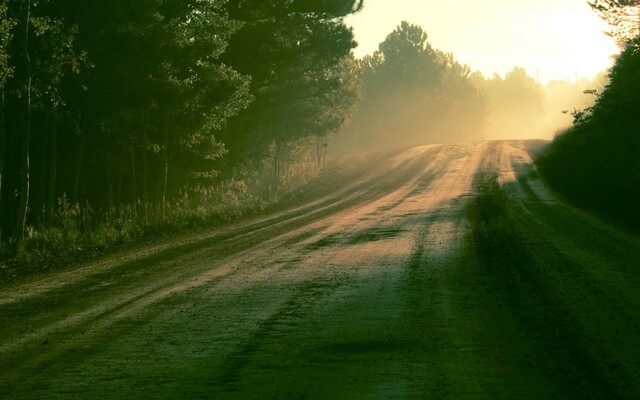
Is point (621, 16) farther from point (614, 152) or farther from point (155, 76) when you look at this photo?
point (155, 76)

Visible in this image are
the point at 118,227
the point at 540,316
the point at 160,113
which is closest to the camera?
the point at 540,316

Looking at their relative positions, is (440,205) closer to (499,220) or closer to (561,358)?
(499,220)

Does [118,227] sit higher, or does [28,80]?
[28,80]

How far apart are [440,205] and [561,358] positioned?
1661 cm

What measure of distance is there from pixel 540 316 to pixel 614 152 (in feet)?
60.7

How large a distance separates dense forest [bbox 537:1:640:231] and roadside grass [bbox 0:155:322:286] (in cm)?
994

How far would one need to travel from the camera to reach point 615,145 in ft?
81.0

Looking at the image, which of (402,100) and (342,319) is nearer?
(342,319)

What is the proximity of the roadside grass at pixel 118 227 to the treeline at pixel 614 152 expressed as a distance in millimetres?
9846

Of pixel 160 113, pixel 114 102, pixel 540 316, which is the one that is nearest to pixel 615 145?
pixel 160 113

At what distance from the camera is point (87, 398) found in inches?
215

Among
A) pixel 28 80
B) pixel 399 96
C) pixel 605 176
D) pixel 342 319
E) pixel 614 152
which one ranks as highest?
pixel 399 96

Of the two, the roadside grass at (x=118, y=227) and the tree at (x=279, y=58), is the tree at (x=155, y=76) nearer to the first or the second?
the roadside grass at (x=118, y=227)

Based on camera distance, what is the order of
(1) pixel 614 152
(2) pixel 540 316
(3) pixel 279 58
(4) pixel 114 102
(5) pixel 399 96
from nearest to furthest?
(2) pixel 540 316 < (4) pixel 114 102 < (1) pixel 614 152 < (3) pixel 279 58 < (5) pixel 399 96
